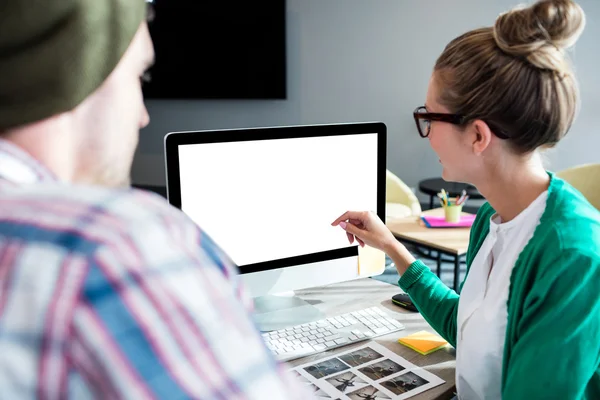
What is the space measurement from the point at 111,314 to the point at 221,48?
5.19 meters

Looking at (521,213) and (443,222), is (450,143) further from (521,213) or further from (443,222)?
(443,222)

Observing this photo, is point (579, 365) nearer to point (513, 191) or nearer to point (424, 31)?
point (513, 191)

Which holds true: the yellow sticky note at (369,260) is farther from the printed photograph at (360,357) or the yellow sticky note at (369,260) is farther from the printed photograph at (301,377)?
the printed photograph at (301,377)

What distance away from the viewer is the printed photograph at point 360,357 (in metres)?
1.19

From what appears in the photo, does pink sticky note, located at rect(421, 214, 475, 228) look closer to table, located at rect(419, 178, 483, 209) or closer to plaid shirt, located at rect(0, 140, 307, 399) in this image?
table, located at rect(419, 178, 483, 209)

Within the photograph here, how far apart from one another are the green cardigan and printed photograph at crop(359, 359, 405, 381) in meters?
0.22

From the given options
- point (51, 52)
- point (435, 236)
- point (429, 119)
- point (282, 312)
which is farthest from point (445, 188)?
point (51, 52)

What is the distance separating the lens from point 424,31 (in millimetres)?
4559

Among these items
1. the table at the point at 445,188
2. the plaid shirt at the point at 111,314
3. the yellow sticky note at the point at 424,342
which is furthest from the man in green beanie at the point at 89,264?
the table at the point at 445,188

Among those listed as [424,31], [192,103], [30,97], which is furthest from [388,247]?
[192,103]

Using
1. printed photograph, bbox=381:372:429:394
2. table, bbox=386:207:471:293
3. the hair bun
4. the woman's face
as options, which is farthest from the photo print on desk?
table, bbox=386:207:471:293

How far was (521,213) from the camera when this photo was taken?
1.12m

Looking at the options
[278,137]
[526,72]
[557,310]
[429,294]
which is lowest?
[429,294]

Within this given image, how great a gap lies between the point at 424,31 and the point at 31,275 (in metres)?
4.61
